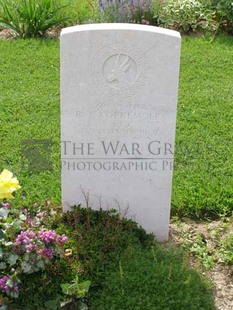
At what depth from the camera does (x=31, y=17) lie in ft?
24.7

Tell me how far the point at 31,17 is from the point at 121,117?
4291 millimetres

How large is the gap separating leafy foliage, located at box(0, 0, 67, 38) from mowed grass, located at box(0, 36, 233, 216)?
24 centimetres

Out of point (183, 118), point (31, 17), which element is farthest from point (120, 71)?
point (31, 17)

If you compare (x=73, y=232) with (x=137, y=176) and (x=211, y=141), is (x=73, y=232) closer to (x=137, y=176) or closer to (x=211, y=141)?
(x=137, y=176)

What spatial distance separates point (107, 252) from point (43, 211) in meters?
0.62

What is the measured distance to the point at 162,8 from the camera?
26.2 ft

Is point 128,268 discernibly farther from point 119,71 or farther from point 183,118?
point 183,118

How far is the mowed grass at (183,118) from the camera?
4.53 meters

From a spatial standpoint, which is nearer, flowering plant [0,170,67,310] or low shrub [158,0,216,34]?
flowering plant [0,170,67,310]

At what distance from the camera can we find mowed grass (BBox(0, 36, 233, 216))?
14.9ft

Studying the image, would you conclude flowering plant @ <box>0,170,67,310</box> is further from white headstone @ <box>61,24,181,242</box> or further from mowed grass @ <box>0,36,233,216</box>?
mowed grass @ <box>0,36,233,216</box>

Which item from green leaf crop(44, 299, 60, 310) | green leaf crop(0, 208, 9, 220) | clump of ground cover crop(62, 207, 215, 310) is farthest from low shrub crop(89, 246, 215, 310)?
green leaf crop(0, 208, 9, 220)

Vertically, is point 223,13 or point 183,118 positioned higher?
point 223,13

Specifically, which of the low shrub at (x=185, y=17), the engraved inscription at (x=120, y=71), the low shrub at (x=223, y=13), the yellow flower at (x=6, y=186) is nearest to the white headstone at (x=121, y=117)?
the engraved inscription at (x=120, y=71)
